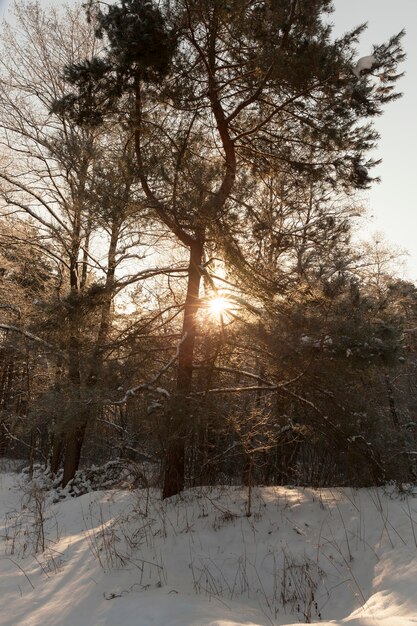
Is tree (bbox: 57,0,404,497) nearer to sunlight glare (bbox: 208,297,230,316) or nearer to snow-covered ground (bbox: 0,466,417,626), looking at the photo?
sunlight glare (bbox: 208,297,230,316)

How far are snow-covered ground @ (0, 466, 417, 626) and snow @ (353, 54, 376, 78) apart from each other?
6.14 meters

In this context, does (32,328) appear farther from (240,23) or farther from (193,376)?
(240,23)

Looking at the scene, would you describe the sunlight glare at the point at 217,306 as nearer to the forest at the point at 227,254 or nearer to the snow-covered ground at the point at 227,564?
the forest at the point at 227,254

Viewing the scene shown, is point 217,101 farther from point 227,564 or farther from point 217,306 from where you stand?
point 227,564

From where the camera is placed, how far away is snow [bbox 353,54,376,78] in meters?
6.33

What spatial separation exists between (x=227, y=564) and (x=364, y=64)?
7126 millimetres

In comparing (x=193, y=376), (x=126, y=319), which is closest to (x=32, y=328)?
(x=126, y=319)

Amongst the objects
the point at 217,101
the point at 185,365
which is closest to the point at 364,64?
the point at 217,101

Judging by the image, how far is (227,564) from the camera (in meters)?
4.91

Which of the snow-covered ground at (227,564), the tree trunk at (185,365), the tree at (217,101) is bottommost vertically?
the snow-covered ground at (227,564)

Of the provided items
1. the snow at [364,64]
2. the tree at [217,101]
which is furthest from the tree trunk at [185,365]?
the snow at [364,64]

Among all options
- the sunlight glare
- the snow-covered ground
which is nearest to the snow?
the sunlight glare

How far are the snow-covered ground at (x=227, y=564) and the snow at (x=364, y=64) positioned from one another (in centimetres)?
614

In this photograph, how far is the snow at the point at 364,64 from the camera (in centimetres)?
633
